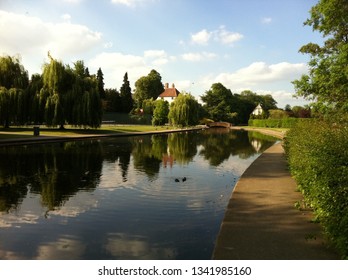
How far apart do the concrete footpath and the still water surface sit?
0.50 meters

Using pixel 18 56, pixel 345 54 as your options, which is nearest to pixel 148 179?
pixel 345 54

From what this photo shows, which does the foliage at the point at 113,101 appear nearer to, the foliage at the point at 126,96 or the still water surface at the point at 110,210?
the foliage at the point at 126,96

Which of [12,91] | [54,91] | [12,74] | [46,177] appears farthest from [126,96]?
[46,177]

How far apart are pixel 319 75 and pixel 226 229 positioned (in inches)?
706

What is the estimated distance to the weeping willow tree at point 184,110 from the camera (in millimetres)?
63444

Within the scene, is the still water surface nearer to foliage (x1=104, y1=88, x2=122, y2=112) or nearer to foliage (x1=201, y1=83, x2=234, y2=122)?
foliage (x1=104, y1=88, x2=122, y2=112)

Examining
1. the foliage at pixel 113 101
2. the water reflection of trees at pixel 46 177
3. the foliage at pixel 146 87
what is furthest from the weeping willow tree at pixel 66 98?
the foliage at pixel 146 87

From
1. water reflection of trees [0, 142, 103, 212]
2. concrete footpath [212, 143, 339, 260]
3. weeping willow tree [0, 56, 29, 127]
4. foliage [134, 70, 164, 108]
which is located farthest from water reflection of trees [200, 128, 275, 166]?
foliage [134, 70, 164, 108]

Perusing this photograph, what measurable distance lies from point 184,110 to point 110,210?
181 feet

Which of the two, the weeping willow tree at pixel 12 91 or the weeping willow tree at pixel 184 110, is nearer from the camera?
the weeping willow tree at pixel 12 91

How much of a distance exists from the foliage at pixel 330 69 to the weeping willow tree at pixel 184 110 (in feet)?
131

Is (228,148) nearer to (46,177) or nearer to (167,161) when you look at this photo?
(167,161)

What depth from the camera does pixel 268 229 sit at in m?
6.53

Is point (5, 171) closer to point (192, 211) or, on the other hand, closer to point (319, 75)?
point (192, 211)
